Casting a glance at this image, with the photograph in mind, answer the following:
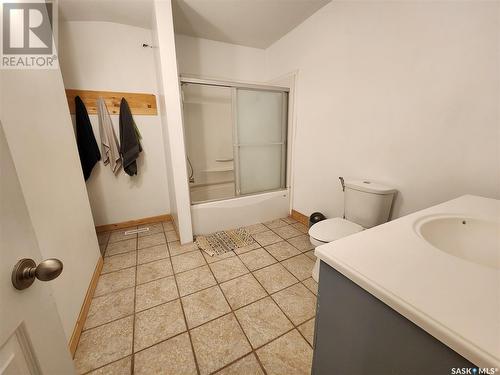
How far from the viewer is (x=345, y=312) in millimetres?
618

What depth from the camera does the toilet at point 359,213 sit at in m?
1.53

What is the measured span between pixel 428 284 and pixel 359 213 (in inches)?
48.9

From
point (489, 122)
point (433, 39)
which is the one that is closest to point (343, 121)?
point (433, 39)

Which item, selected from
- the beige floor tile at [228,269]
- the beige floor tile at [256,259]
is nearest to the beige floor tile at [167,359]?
the beige floor tile at [228,269]

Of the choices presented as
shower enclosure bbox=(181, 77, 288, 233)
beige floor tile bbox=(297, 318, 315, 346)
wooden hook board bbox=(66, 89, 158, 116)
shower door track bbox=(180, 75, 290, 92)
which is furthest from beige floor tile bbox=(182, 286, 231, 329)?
wooden hook board bbox=(66, 89, 158, 116)

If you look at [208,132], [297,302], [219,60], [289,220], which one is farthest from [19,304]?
[219,60]

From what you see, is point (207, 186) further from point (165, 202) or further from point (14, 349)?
point (14, 349)

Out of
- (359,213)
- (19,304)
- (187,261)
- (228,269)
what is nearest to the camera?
(19,304)

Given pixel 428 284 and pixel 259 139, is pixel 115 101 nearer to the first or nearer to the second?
pixel 259 139

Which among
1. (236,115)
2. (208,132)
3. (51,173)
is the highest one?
(236,115)

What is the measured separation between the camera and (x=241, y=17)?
2152mm

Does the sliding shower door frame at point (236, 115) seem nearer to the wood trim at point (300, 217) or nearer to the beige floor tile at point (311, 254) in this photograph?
the wood trim at point (300, 217)

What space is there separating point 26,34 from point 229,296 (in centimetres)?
201

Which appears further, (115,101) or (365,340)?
(115,101)
